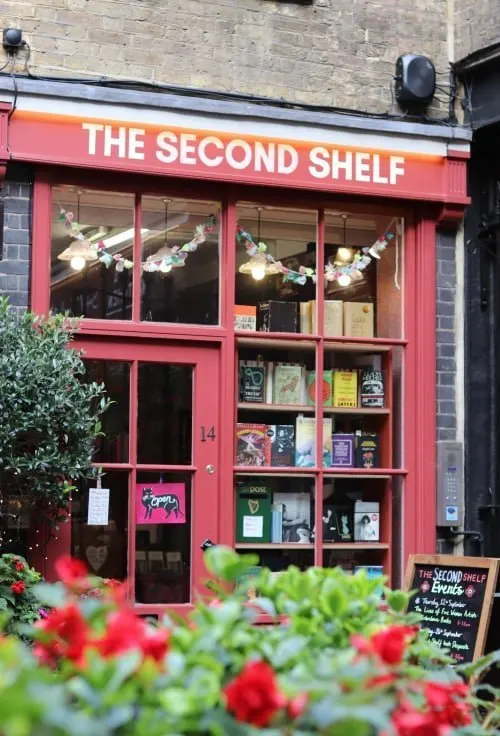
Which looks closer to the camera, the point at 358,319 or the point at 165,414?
the point at 165,414

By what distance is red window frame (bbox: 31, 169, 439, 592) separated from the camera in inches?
276

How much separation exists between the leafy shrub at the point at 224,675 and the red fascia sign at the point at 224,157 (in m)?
4.45

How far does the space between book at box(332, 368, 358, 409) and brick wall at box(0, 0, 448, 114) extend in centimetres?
172

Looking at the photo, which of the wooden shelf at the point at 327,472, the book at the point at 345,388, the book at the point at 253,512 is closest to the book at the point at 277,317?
the book at the point at 345,388

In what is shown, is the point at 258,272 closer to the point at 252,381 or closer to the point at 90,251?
the point at 252,381

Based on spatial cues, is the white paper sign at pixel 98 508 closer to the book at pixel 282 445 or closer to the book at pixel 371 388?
the book at pixel 282 445

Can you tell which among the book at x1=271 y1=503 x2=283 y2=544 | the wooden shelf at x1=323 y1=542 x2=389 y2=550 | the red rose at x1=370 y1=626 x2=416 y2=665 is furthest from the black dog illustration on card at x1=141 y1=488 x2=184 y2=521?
the red rose at x1=370 y1=626 x2=416 y2=665

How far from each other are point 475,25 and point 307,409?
9.05 ft

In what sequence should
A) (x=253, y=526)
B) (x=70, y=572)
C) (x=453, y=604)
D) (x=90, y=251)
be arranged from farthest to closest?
1. (x=253, y=526)
2. (x=90, y=251)
3. (x=453, y=604)
4. (x=70, y=572)

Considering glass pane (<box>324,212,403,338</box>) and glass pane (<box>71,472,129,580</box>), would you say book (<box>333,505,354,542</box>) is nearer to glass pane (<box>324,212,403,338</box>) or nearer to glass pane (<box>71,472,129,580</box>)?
glass pane (<box>324,212,403,338</box>)

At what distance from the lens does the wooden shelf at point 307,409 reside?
24.5 ft

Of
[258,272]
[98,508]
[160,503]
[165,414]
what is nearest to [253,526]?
[160,503]

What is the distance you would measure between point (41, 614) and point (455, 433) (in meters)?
3.20

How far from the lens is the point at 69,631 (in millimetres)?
2352
